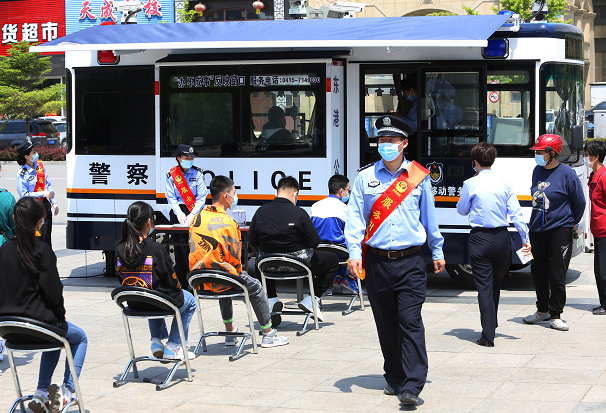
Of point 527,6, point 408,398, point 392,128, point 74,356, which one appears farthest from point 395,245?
point 527,6

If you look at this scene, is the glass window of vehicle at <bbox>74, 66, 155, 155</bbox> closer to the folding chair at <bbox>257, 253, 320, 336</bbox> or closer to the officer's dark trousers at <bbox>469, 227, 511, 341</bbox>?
the folding chair at <bbox>257, 253, 320, 336</bbox>

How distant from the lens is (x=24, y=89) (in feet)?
117

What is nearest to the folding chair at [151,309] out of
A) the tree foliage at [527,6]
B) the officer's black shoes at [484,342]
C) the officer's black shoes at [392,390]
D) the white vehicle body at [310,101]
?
the officer's black shoes at [392,390]

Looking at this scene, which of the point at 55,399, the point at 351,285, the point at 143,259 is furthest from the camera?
the point at 351,285

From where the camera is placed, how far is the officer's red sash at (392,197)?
5512 mm

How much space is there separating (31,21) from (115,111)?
3653cm

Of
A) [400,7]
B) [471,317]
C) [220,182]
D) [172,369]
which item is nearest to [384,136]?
[220,182]

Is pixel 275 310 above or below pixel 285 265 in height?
below

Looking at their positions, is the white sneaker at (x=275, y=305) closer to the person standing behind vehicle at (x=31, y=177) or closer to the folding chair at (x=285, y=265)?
the folding chair at (x=285, y=265)

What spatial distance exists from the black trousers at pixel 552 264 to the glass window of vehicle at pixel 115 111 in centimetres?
535

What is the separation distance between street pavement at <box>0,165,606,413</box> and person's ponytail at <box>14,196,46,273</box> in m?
1.28

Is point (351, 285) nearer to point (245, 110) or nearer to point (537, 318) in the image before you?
point (537, 318)

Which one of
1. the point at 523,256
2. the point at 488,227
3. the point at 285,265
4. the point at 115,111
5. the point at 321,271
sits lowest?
the point at 321,271

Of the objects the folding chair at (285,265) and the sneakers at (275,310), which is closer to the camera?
the folding chair at (285,265)
